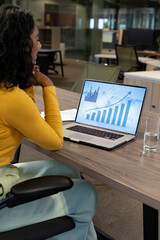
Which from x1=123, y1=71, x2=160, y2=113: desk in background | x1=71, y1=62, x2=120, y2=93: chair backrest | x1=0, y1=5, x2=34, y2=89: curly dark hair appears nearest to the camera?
x1=0, y1=5, x2=34, y2=89: curly dark hair

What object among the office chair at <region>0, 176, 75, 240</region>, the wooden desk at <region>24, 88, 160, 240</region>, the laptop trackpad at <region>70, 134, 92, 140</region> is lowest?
the office chair at <region>0, 176, 75, 240</region>

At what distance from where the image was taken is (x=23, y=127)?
1151mm

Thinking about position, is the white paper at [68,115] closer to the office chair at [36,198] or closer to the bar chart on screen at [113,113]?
the bar chart on screen at [113,113]

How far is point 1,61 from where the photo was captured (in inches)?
44.9

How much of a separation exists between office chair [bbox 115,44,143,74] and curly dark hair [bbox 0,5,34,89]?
5051 mm

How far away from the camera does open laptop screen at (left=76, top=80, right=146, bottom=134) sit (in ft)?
4.76

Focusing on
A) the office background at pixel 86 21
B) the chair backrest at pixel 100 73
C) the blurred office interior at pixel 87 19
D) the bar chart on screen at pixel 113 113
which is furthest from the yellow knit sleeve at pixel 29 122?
the blurred office interior at pixel 87 19

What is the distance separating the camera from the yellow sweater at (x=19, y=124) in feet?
3.68

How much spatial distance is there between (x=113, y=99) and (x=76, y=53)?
424 inches

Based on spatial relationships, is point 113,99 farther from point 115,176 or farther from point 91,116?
point 115,176

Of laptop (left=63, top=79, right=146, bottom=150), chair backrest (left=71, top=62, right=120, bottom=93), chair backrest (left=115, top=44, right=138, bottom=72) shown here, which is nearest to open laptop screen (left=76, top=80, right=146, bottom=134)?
laptop (left=63, top=79, right=146, bottom=150)

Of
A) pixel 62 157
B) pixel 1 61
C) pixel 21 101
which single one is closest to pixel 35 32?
pixel 1 61

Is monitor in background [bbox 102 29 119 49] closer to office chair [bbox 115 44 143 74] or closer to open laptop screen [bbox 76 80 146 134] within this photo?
office chair [bbox 115 44 143 74]

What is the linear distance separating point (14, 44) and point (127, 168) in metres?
0.61
